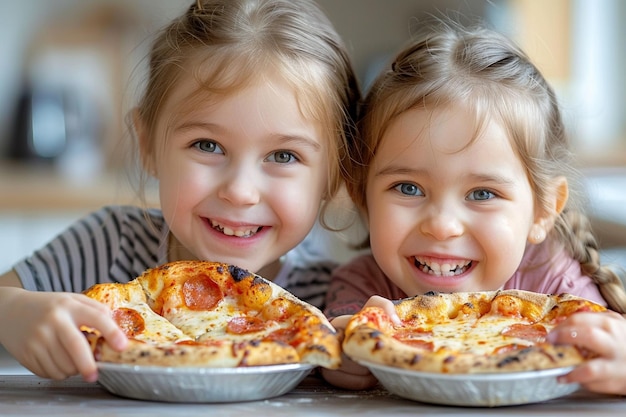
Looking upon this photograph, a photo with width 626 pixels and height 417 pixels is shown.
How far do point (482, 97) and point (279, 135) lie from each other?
30cm

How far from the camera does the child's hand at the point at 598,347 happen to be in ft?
2.77

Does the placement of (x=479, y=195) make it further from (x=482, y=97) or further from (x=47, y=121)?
(x=47, y=121)

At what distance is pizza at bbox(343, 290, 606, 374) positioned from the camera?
83 centimetres

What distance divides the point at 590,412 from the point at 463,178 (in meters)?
0.42

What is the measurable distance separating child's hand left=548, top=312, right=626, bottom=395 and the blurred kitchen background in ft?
9.47

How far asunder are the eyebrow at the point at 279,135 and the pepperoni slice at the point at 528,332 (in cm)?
45

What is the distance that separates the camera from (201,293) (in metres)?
1.07

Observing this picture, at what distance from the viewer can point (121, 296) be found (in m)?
1.03

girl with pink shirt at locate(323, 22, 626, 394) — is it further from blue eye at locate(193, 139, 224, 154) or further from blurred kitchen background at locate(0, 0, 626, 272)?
blurred kitchen background at locate(0, 0, 626, 272)

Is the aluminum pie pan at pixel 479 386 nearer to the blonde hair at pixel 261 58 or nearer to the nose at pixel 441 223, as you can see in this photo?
the nose at pixel 441 223

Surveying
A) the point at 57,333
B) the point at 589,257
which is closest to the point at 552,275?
the point at 589,257

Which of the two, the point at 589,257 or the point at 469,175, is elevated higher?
the point at 469,175

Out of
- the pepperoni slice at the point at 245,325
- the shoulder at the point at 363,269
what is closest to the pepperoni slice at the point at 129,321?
the pepperoni slice at the point at 245,325

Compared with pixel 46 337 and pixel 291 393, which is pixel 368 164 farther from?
pixel 46 337
